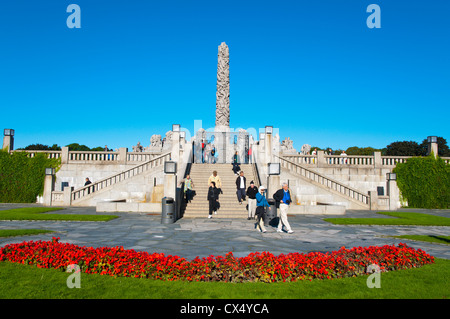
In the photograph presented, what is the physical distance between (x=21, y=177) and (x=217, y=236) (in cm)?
2284

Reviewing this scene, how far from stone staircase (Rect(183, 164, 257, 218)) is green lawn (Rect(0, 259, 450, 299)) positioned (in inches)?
463

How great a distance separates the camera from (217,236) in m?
11.2

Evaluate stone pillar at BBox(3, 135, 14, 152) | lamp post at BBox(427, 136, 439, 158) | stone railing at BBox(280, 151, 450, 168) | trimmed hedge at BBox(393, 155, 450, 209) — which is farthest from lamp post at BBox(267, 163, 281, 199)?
stone pillar at BBox(3, 135, 14, 152)

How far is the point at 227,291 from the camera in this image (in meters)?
5.20

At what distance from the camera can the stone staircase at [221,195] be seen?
703 inches

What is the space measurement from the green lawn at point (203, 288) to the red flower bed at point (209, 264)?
257mm

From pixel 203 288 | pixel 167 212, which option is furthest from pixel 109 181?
pixel 203 288

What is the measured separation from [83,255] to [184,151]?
17632 millimetres

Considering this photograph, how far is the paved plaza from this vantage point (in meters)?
9.09

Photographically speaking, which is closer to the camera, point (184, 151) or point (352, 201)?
point (352, 201)
